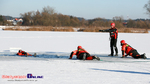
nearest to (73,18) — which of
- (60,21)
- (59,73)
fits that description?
(60,21)

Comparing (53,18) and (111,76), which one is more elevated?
(53,18)

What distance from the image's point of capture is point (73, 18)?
219 feet

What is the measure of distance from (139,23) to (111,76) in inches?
2124

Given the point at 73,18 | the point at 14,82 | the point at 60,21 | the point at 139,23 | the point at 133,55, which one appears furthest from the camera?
the point at 73,18

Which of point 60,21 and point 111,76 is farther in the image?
point 60,21

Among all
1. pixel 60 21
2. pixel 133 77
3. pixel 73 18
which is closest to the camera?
pixel 133 77

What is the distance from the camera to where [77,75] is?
5453mm

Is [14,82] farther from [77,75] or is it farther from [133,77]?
[133,77]

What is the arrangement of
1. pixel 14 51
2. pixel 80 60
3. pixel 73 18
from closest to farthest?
pixel 80 60, pixel 14 51, pixel 73 18

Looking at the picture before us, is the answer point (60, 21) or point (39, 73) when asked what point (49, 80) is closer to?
point (39, 73)

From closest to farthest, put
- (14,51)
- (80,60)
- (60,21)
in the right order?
(80,60)
(14,51)
(60,21)

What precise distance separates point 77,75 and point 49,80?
0.83 m

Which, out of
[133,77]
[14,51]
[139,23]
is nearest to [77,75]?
[133,77]

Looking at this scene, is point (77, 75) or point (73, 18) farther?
point (73, 18)
